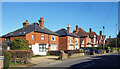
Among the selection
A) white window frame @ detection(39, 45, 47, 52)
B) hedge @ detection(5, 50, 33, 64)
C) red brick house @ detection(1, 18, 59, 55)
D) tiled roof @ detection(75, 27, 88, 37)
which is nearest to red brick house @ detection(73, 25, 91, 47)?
tiled roof @ detection(75, 27, 88, 37)

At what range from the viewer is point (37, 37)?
97.0 feet

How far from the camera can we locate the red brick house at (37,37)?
28416 millimetres

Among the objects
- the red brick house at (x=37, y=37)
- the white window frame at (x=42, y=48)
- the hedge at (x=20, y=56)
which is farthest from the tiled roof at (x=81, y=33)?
the hedge at (x=20, y=56)

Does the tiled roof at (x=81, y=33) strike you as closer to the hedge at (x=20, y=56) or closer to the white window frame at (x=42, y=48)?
the white window frame at (x=42, y=48)

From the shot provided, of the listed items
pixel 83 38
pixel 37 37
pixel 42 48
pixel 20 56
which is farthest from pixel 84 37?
pixel 20 56

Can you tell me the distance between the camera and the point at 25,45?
70.7 feet

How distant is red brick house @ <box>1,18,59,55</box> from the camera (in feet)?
93.2

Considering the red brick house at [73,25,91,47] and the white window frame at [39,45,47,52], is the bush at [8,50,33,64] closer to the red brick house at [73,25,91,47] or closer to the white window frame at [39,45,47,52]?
the white window frame at [39,45,47,52]

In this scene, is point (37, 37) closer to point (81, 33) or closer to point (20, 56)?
point (20, 56)

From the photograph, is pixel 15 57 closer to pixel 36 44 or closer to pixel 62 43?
pixel 36 44

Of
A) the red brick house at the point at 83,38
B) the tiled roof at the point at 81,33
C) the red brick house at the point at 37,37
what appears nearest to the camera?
the red brick house at the point at 37,37

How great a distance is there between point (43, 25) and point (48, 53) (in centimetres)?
693

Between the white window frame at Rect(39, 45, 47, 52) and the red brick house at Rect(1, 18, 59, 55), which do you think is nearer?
the red brick house at Rect(1, 18, 59, 55)

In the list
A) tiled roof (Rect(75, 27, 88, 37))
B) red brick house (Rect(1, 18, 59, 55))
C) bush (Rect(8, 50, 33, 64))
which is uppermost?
tiled roof (Rect(75, 27, 88, 37))
